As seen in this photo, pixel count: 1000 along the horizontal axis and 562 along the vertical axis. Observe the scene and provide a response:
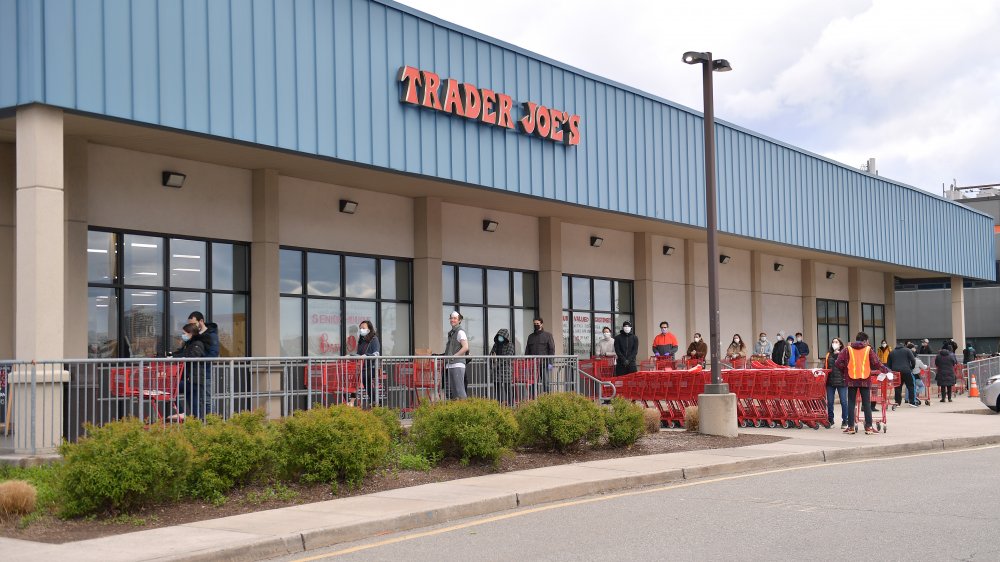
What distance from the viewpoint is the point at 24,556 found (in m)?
8.56

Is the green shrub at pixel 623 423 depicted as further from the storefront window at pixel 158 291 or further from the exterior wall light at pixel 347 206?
the exterior wall light at pixel 347 206

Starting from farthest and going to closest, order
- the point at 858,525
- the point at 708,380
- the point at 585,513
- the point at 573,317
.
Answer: the point at 573,317 < the point at 708,380 < the point at 585,513 < the point at 858,525

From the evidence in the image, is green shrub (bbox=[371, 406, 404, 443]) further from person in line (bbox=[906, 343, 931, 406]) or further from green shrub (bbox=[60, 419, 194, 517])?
person in line (bbox=[906, 343, 931, 406])

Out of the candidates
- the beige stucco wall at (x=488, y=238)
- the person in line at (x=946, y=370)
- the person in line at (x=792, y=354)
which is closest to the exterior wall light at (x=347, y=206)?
the beige stucco wall at (x=488, y=238)

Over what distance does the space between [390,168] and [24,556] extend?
12.0m

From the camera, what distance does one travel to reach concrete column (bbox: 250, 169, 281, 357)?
65.8 feet

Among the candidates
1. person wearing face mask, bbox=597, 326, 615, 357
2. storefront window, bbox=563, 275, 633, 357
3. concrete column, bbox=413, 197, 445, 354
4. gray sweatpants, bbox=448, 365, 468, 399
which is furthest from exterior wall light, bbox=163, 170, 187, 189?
storefront window, bbox=563, 275, 633, 357

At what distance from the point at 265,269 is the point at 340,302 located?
8.59 ft

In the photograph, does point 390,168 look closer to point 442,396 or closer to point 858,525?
point 442,396

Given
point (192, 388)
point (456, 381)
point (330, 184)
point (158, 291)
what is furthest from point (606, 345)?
point (192, 388)

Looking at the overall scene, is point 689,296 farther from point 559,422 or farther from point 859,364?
point 559,422

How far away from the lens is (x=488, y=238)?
2598 cm


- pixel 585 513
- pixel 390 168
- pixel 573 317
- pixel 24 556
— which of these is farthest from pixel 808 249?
pixel 24 556

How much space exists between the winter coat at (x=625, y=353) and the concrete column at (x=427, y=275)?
13.9 ft
